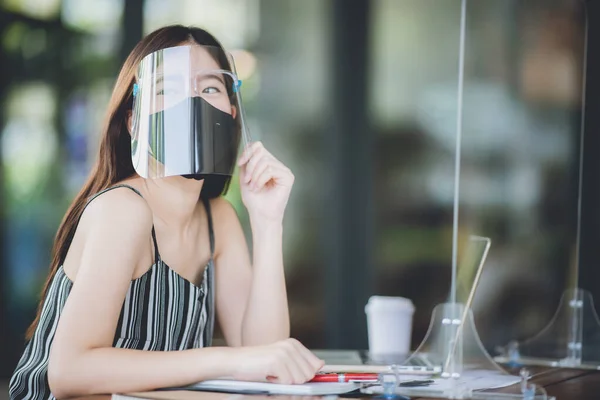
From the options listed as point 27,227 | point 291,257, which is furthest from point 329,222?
point 27,227

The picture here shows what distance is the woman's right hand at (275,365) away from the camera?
1.22 m

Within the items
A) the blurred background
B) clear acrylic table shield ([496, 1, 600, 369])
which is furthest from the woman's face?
the blurred background

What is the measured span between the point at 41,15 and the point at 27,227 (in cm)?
94

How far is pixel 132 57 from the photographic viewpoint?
1.54 meters

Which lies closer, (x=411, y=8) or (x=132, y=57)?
(x=132, y=57)

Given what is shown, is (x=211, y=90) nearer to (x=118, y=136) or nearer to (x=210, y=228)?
(x=118, y=136)

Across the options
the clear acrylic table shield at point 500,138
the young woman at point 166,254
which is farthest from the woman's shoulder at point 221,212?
the clear acrylic table shield at point 500,138

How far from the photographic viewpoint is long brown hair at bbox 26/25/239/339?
5.03ft

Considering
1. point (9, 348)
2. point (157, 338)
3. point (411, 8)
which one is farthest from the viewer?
point (411, 8)

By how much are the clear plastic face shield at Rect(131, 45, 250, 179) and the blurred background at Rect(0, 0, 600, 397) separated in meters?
2.55

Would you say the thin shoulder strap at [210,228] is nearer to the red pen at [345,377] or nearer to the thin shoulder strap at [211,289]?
the thin shoulder strap at [211,289]

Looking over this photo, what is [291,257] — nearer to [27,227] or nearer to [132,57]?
[27,227]

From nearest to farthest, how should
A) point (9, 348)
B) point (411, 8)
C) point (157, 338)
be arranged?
point (157, 338) → point (9, 348) → point (411, 8)

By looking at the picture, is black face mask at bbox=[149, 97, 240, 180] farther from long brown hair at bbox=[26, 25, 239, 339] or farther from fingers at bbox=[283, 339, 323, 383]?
fingers at bbox=[283, 339, 323, 383]
